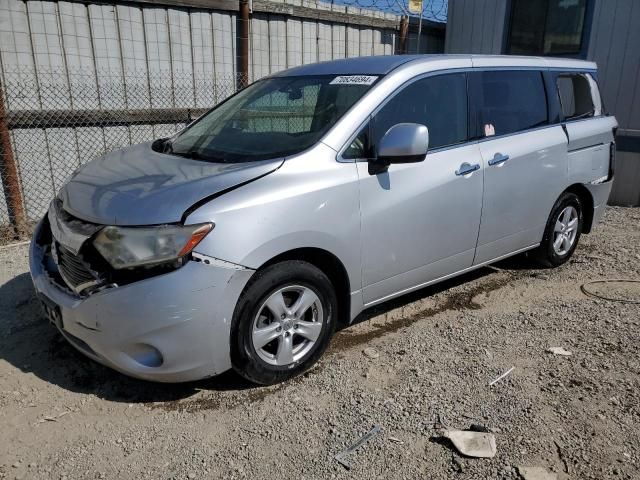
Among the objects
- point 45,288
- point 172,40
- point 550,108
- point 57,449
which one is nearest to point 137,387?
point 57,449

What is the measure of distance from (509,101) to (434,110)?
90cm

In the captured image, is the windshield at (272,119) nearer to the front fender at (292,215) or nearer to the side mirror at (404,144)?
the front fender at (292,215)

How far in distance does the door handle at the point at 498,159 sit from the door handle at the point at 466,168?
0.57ft

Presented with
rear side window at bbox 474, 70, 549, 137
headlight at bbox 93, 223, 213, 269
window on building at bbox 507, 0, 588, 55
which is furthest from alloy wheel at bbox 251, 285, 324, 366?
window on building at bbox 507, 0, 588, 55

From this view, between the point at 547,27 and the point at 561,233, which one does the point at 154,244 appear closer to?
the point at 561,233

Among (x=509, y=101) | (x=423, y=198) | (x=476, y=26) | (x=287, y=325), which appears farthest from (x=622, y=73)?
(x=287, y=325)

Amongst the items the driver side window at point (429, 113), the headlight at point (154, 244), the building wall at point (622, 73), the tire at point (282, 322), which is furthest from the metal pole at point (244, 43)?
the building wall at point (622, 73)

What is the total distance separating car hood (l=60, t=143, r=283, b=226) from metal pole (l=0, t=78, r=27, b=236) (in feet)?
7.80

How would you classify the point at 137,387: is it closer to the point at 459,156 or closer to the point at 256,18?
the point at 459,156

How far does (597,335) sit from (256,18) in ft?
17.7

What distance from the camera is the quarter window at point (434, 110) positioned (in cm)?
339

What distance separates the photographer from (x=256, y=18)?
22.3 feet

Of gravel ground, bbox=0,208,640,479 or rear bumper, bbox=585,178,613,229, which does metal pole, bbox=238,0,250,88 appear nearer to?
gravel ground, bbox=0,208,640,479

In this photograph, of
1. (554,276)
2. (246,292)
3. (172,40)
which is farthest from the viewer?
(172,40)
